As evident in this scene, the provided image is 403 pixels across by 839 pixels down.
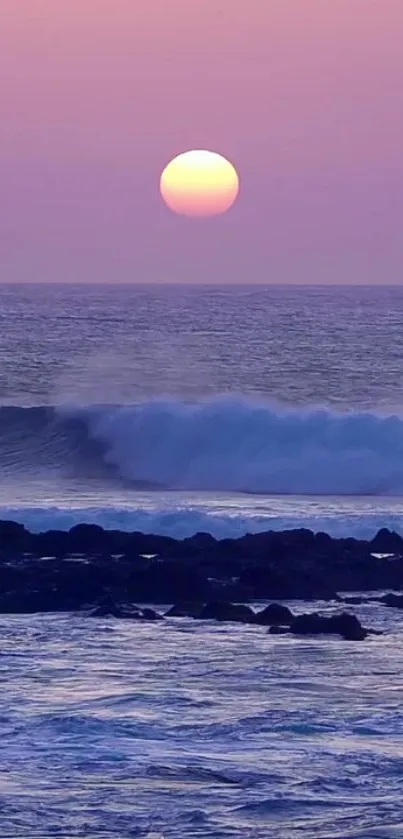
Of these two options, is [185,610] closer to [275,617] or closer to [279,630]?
[275,617]

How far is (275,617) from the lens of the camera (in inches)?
708

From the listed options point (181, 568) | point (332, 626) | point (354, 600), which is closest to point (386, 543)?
point (354, 600)

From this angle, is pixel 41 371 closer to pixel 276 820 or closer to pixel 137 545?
pixel 137 545

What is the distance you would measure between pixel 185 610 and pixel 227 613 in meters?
0.52

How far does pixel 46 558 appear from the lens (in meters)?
22.4

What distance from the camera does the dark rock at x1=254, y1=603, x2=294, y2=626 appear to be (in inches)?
706

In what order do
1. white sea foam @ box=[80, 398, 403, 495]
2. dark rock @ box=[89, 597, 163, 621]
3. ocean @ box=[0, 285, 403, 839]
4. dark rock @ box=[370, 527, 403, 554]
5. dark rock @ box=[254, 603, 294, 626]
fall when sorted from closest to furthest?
ocean @ box=[0, 285, 403, 839] < dark rock @ box=[254, 603, 294, 626] < dark rock @ box=[89, 597, 163, 621] < dark rock @ box=[370, 527, 403, 554] < white sea foam @ box=[80, 398, 403, 495]

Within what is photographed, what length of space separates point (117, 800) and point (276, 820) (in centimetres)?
102

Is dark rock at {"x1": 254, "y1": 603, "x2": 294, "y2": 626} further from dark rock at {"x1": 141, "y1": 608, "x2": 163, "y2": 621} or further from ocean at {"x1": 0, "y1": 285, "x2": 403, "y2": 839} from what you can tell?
dark rock at {"x1": 141, "y1": 608, "x2": 163, "y2": 621}

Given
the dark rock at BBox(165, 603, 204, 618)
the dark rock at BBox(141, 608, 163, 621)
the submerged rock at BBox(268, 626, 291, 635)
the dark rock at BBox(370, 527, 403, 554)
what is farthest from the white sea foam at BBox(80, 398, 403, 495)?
the submerged rock at BBox(268, 626, 291, 635)

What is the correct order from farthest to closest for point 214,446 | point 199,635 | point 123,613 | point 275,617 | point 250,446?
1. point 214,446
2. point 250,446
3. point 123,613
4. point 275,617
5. point 199,635

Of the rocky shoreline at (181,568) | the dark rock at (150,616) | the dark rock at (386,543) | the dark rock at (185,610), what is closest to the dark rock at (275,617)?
the dark rock at (185,610)

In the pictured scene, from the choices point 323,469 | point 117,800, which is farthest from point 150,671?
point 323,469

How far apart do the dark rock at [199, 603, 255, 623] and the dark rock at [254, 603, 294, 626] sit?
141 mm
